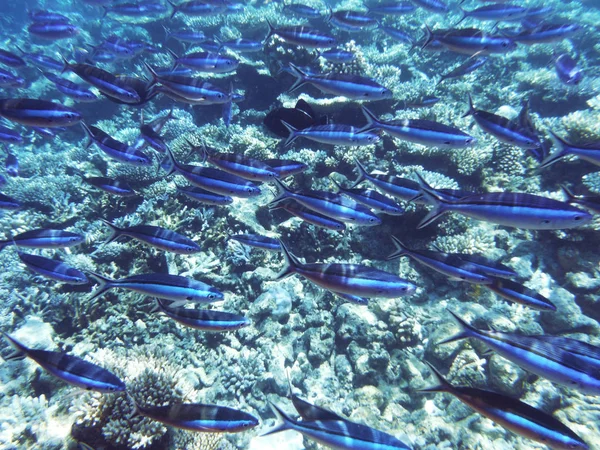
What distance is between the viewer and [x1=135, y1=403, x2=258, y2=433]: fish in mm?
2512

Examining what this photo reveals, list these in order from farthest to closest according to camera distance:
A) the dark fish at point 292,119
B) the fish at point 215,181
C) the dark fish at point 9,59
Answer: the dark fish at point 9,59
the dark fish at point 292,119
the fish at point 215,181

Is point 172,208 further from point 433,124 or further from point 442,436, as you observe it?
point 442,436

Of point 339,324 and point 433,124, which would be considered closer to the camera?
point 433,124

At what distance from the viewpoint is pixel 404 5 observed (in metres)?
9.14

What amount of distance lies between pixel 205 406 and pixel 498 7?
35.1ft

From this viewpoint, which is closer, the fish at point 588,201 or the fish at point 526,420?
the fish at point 526,420

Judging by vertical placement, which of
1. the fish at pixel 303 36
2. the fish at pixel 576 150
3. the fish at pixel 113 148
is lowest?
the fish at pixel 113 148

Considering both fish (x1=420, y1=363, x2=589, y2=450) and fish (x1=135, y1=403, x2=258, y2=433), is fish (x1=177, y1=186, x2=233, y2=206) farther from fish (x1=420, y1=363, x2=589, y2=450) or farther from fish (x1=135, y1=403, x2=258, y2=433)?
fish (x1=420, y1=363, x2=589, y2=450)

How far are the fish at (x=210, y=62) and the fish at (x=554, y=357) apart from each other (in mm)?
5894

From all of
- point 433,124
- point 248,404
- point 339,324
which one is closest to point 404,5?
point 433,124

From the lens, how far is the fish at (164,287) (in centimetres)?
310

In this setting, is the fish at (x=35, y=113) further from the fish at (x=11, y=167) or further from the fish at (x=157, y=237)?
the fish at (x=11, y=167)

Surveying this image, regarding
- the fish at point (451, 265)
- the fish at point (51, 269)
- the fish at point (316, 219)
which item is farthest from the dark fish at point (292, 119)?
the fish at point (51, 269)

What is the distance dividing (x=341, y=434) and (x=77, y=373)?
2403 millimetres
